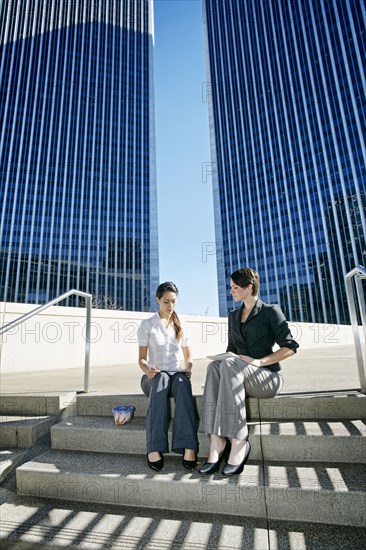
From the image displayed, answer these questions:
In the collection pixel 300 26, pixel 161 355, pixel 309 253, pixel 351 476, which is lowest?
pixel 351 476

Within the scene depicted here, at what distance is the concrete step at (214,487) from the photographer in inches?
60.4

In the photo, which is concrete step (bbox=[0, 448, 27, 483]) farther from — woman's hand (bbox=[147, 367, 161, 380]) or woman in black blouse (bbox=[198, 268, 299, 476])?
woman in black blouse (bbox=[198, 268, 299, 476])

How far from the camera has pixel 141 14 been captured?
266 ft

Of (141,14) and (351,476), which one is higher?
(141,14)

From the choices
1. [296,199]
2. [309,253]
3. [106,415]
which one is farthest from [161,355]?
[296,199]

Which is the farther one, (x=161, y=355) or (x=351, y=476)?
(x=161, y=355)

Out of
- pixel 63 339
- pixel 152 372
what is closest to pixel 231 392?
pixel 152 372

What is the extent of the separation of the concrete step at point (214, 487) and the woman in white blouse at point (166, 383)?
13cm

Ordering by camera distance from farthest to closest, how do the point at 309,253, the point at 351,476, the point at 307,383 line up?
the point at 309,253, the point at 307,383, the point at 351,476

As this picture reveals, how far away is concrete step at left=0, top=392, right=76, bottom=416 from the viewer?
256cm

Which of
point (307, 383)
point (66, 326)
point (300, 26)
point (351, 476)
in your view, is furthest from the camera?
point (300, 26)

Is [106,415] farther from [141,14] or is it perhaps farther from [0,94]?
[141,14]

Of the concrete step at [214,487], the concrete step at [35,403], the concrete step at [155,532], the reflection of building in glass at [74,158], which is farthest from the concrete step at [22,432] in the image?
the reflection of building in glass at [74,158]

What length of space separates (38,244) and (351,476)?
208 feet
